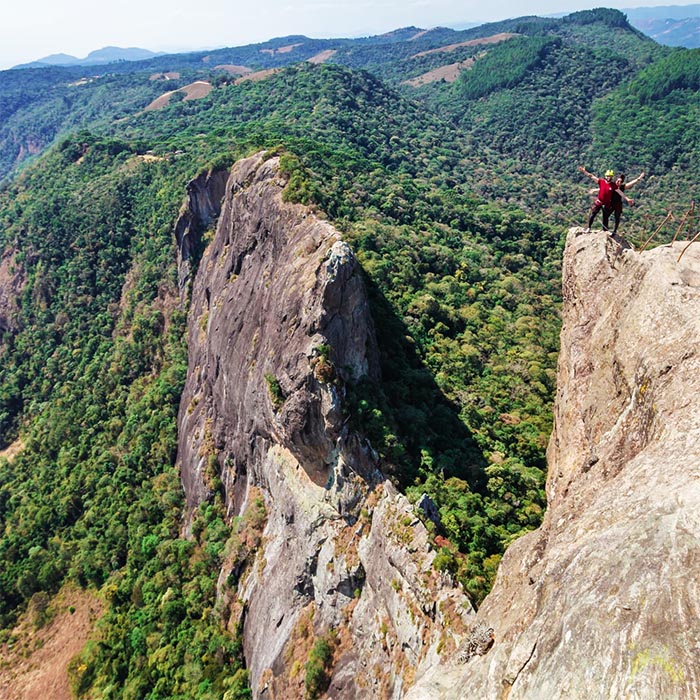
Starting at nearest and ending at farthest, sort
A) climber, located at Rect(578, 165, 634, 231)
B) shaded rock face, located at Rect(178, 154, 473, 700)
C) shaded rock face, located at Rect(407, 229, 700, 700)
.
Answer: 1. shaded rock face, located at Rect(407, 229, 700, 700)
2. climber, located at Rect(578, 165, 634, 231)
3. shaded rock face, located at Rect(178, 154, 473, 700)

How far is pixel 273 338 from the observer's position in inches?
1620

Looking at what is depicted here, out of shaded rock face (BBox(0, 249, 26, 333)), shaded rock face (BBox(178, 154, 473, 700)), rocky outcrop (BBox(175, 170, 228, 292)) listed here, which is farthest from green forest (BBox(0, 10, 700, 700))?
rocky outcrop (BBox(175, 170, 228, 292))

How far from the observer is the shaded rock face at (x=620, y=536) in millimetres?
9297

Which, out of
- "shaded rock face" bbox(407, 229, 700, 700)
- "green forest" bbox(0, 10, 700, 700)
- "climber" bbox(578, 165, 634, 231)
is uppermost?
"climber" bbox(578, 165, 634, 231)

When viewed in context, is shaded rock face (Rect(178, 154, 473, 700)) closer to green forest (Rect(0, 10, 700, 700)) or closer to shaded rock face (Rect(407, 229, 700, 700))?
green forest (Rect(0, 10, 700, 700))

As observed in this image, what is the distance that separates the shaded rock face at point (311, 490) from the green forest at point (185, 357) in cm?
194

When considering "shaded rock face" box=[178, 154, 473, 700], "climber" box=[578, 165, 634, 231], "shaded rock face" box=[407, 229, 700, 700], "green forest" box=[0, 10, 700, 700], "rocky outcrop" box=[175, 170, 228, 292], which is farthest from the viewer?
"rocky outcrop" box=[175, 170, 228, 292]

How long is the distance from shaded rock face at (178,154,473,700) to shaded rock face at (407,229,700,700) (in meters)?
9.07

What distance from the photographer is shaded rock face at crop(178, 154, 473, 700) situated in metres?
26.5

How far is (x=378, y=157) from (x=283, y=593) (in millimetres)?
102428

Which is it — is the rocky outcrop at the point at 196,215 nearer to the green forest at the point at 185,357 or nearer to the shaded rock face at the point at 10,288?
the green forest at the point at 185,357

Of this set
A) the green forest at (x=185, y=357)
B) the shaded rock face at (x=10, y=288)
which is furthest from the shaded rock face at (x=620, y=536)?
the shaded rock face at (x=10, y=288)

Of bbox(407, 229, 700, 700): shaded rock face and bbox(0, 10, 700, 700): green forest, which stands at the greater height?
bbox(407, 229, 700, 700): shaded rock face

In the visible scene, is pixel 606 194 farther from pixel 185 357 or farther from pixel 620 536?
pixel 185 357
